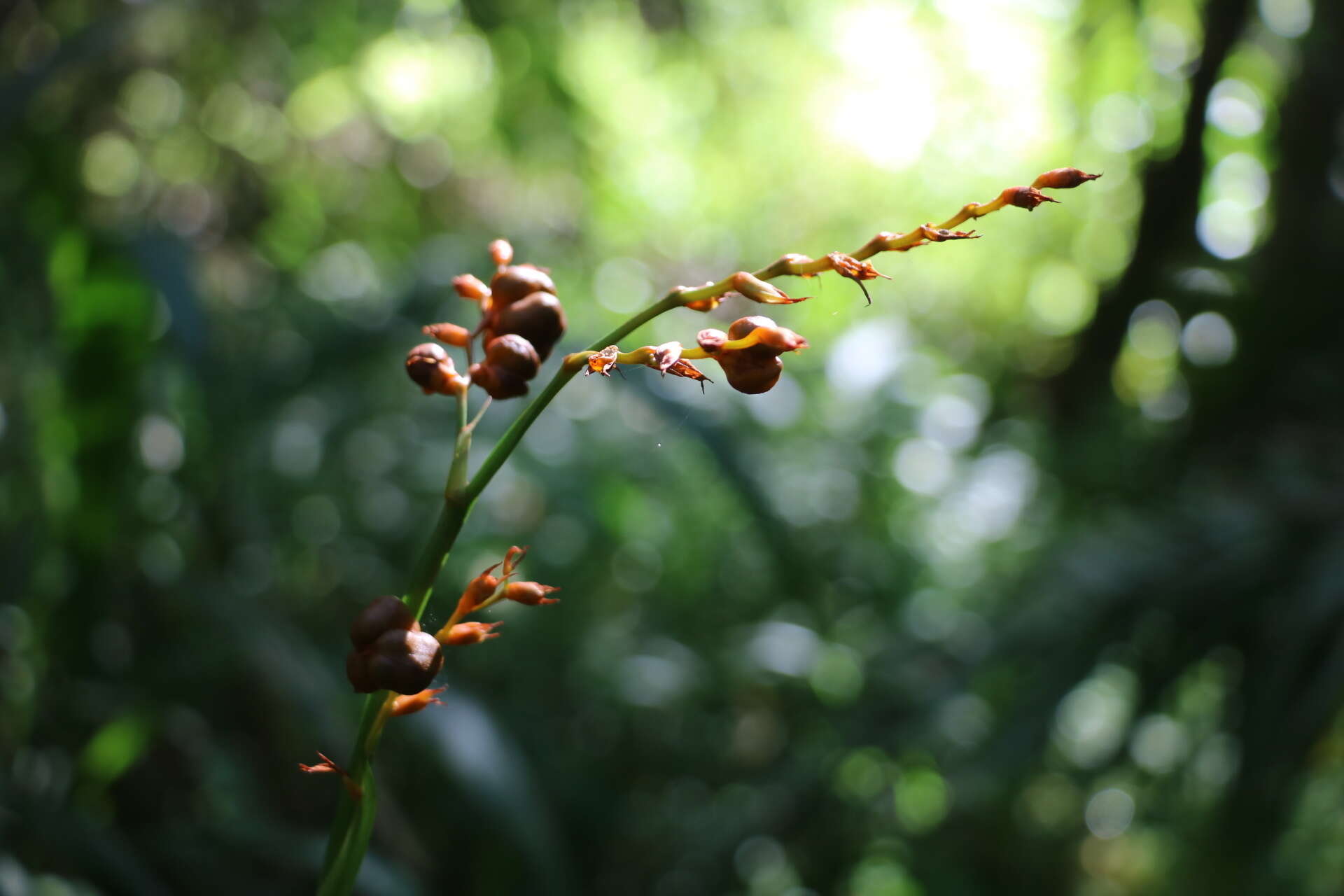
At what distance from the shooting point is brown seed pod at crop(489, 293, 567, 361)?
22 centimetres

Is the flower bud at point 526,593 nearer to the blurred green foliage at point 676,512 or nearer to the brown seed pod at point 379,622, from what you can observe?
the brown seed pod at point 379,622

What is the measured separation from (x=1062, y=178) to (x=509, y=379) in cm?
12

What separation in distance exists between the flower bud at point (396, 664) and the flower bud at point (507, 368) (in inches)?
2.2

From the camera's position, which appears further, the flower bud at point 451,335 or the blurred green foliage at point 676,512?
the blurred green foliage at point 676,512

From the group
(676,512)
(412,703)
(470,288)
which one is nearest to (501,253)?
(470,288)

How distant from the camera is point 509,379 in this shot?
0.21m

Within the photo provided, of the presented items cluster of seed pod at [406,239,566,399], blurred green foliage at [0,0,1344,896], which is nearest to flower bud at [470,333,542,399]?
cluster of seed pod at [406,239,566,399]

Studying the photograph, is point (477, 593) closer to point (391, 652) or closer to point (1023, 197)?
point (391, 652)

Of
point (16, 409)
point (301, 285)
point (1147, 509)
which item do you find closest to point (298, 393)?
point (16, 409)

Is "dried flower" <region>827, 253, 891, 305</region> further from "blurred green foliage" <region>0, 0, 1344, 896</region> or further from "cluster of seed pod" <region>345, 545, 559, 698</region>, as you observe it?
"blurred green foliage" <region>0, 0, 1344, 896</region>

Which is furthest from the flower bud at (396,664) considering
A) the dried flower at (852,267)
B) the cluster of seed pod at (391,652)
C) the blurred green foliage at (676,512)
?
the blurred green foliage at (676,512)

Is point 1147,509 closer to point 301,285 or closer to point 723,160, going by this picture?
point 301,285

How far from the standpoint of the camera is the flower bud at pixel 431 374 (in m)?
0.23

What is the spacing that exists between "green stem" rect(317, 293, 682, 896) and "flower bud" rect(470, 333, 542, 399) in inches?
0.4
